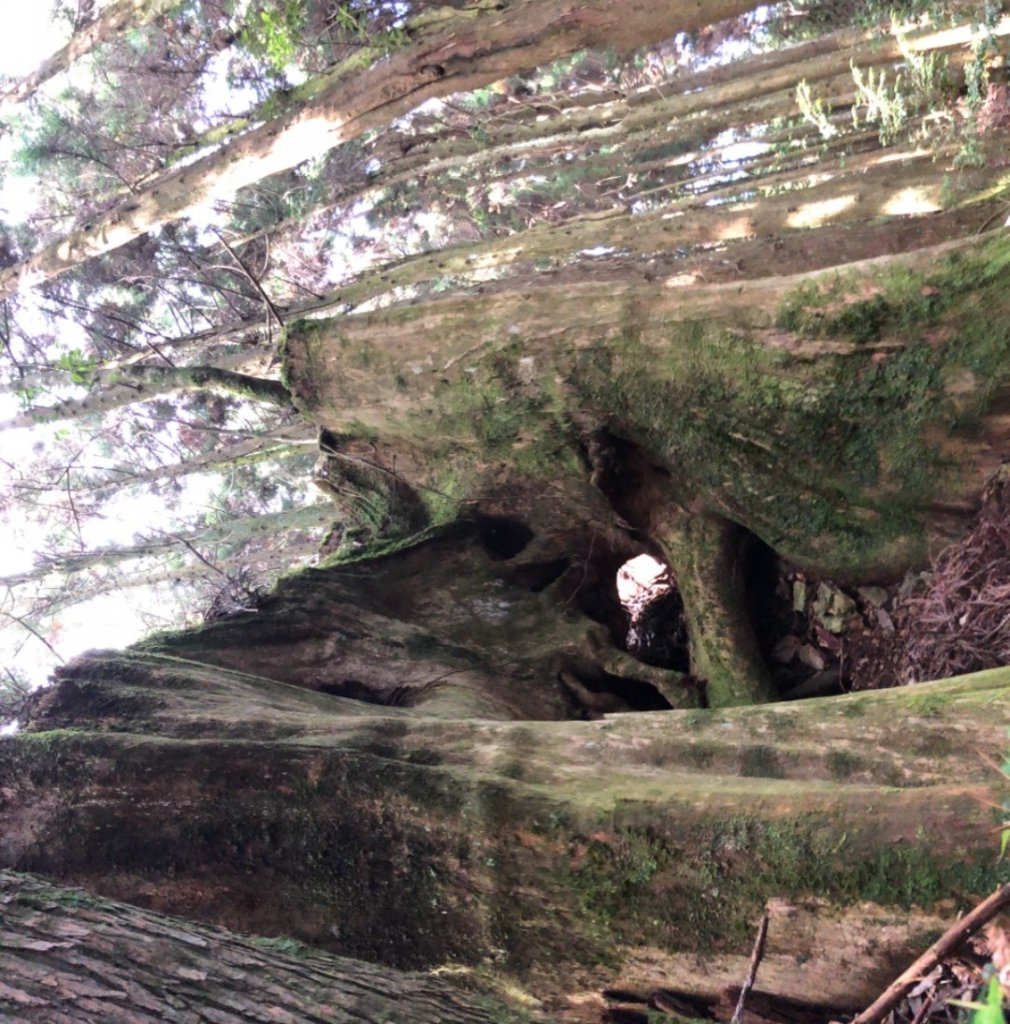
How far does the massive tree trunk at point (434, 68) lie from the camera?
5.04 m

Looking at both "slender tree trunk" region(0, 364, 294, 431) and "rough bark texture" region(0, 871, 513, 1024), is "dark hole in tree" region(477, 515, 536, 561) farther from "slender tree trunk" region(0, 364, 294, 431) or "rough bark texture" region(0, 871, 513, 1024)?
"rough bark texture" region(0, 871, 513, 1024)

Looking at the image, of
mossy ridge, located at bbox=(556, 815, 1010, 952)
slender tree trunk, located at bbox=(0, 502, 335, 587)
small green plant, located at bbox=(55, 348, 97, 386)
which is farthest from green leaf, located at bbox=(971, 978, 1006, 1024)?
slender tree trunk, located at bbox=(0, 502, 335, 587)

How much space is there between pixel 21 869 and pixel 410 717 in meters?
1.80

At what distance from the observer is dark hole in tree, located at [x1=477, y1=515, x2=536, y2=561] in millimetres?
6543


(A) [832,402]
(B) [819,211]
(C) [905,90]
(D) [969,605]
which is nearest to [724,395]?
(A) [832,402]

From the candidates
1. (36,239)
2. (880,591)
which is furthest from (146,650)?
(36,239)

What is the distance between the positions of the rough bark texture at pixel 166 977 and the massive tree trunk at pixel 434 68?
185 inches

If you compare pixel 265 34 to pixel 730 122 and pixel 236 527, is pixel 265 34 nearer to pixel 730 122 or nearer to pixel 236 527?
pixel 730 122

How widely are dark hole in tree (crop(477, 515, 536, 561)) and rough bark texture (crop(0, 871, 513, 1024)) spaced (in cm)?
380

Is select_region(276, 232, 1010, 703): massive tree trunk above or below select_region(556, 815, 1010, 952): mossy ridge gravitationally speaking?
above

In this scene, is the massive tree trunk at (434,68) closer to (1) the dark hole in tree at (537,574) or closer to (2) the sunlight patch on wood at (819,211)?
(2) the sunlight patch on wood at (819,211)

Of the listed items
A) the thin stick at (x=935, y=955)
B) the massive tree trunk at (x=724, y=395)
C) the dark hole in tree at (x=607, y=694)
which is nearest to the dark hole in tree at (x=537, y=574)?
the massive tree trunk at (x=724, y=395)

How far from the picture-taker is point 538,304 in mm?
5031

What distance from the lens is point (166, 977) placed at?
2.50 metres
